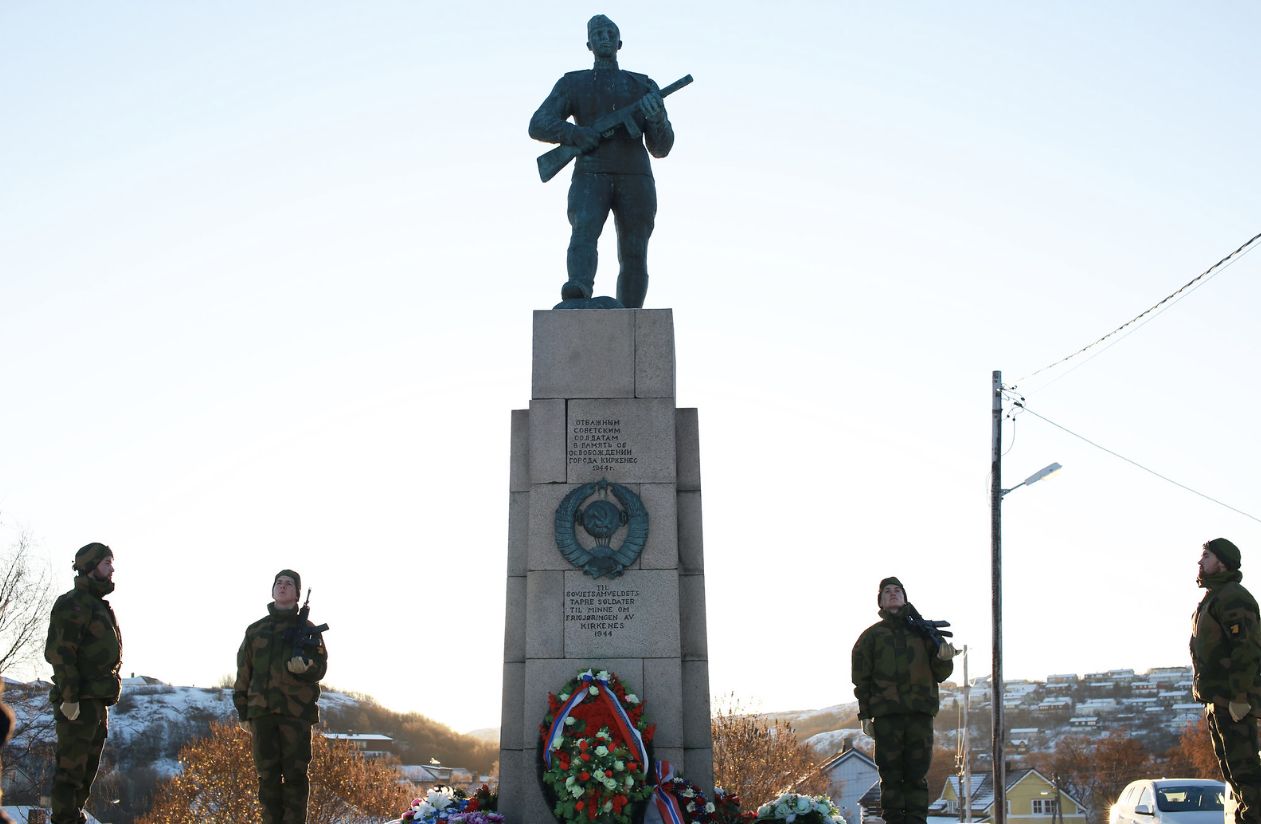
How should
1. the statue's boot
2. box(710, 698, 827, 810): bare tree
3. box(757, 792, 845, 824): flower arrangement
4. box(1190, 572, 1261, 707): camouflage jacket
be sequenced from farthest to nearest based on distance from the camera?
box(710, 698, 827, 810): bare tree < the statue's boot < box(757, 792, 845, 824): flower arrangement < box(1190, 572, 1261, 707): camouflage jacket

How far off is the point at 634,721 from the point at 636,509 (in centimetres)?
149

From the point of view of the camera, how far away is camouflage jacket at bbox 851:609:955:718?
9281 mm

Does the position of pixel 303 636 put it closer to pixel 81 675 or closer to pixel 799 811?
pixel 81 675

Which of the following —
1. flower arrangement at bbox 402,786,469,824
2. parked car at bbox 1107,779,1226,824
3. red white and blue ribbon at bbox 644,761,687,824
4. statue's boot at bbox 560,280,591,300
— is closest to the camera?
red white and blue ribbon at bbox 644,761,687,824

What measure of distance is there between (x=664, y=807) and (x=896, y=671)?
5.73 ft

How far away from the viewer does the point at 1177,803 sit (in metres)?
16.5

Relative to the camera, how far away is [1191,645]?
351 inches

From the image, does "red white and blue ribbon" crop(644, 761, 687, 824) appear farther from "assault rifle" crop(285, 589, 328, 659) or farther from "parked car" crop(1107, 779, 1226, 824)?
"parked car" crop(1107, 779, 1226, 824)

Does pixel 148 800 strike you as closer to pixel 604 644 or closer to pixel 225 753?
pixel 225 753

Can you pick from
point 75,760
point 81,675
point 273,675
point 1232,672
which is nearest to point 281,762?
point 273,675

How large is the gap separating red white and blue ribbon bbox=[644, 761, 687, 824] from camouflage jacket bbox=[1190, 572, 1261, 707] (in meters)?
3.29

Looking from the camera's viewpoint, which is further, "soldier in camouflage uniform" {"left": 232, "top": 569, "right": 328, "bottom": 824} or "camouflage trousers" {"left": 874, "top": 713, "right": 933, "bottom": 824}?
"camouflage trousers" {"left": 874, "top": 713, "right": 933, "bottom": 824}

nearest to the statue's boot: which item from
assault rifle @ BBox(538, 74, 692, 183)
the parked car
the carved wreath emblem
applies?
assault rifle @ BBox(538, 74, 692, 183)

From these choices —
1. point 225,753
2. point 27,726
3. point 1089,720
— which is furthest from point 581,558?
point 1089,720
